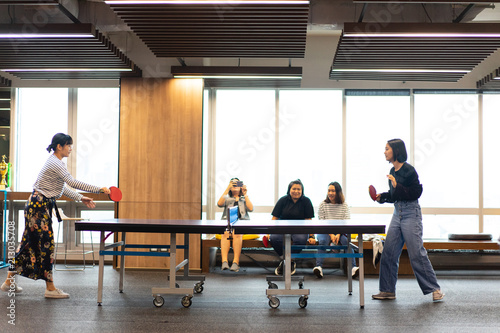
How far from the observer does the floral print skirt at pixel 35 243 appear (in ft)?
16.5

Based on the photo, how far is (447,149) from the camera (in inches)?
333

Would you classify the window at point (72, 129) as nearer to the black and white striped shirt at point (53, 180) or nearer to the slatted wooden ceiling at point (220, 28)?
the slatted wooden ceiling at point (220, 28)

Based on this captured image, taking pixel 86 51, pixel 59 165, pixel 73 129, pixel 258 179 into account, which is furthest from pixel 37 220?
pixel 258 179

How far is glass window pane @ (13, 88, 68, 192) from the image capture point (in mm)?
8484

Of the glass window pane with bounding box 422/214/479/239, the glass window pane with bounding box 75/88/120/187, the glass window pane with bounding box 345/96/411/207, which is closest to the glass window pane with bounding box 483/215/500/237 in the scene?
the glass window pane with bounding box 422/214/479/239

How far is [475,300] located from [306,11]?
3344 mm

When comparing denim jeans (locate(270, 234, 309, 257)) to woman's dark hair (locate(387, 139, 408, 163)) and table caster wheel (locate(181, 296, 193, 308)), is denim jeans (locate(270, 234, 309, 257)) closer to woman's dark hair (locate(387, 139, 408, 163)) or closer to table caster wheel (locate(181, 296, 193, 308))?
woman's dark hair (locate(387, 139, 408, 163))

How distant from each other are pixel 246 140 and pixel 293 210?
2.30 meters

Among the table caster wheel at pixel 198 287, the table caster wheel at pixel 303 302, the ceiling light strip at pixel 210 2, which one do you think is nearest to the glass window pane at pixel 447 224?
the table caster wheel at pixel 303 302

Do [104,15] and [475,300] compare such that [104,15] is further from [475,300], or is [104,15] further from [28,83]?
[475,300]

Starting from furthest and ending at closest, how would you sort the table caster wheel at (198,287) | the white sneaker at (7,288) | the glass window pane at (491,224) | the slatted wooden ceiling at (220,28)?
the glass window pane at (491,224) < the table caster wheel at (198,287) < the white sneaker at (7,288) < the slatted wooden ceiling at (220,28)

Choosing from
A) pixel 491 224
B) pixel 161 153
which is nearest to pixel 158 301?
pixel 161 153

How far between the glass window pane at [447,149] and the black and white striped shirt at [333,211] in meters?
2.19

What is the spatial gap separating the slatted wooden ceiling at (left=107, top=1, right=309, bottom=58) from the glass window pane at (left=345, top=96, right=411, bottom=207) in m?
2.67
